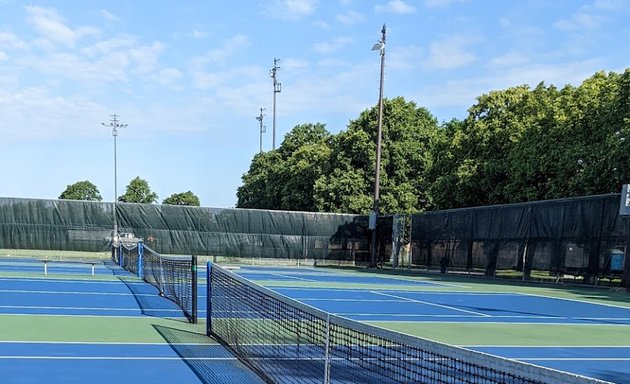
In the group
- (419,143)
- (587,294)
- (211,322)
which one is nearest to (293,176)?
(419,143)

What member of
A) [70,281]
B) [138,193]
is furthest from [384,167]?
[138,193]

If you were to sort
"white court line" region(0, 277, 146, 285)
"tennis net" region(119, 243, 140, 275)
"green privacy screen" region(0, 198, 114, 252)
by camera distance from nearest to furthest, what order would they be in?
1. "white court line" region(0, 277, 146, 285)
2. "tennis net" region(119, 243, 140, 275)
3. "green privacy screen" region(0, 198, 114, 252)

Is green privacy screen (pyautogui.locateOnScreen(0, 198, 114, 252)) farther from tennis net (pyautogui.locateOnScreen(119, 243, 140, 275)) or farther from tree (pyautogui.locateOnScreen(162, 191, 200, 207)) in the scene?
tree (pyautogui.locateOnScreen(162, 191, 200, 207))

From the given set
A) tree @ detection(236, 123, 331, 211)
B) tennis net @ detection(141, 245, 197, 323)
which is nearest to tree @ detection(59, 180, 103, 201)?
tree @ detection(236, 123, 331, 211)

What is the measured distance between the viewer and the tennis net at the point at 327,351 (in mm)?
3330

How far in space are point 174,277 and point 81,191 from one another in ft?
294

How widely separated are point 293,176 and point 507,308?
3252cm

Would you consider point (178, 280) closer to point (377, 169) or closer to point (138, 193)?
point (377, 169)

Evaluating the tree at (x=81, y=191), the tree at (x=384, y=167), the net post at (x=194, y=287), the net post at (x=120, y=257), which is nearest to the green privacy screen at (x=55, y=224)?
the net post at (x=120, y=257)

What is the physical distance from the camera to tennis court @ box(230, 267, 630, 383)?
26.3 ft

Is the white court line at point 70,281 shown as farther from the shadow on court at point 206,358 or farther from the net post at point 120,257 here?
A: the shadow on court at point 206,358

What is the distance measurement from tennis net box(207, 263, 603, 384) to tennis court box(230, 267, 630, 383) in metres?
2.16

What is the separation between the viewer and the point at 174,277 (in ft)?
43.3

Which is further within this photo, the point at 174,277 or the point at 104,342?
the point at 174,277
